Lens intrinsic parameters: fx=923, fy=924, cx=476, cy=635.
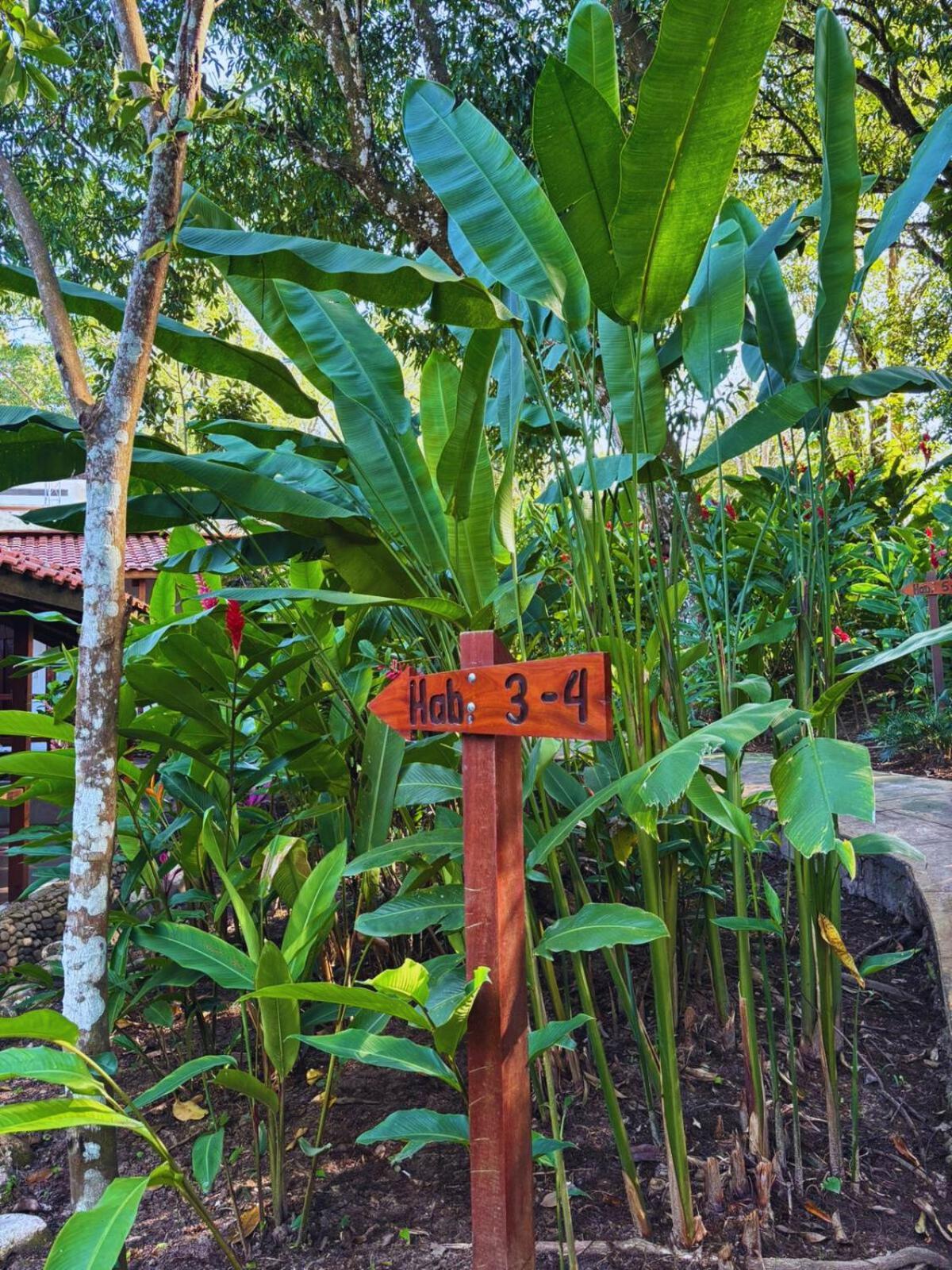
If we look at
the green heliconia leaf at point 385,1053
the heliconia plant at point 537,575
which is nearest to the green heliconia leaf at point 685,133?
the heliconia plant at point 537,575

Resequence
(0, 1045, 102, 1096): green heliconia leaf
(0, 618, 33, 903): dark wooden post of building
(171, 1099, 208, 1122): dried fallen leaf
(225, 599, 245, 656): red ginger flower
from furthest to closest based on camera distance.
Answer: (0, 618, 33, 903): dark wooden post of building < (171, 1099, 208, 1122): dried fallen leaf < (225, 599, 245, 656): red ginger flower < (0, 1045, 102, 1096): green heliconia leaf

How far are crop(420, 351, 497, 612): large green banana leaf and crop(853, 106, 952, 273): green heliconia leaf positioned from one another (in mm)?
763

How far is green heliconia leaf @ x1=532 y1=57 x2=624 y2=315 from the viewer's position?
1.30 meters

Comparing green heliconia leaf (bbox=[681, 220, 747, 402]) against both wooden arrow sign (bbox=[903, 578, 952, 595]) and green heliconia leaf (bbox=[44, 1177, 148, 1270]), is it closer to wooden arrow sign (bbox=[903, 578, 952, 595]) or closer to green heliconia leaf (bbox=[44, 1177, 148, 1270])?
green heliconia leaf (bbox=[44, 1177, 148, 1270])

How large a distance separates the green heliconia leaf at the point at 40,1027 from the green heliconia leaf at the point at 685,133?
1.27 meters

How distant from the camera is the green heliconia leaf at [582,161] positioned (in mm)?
1298

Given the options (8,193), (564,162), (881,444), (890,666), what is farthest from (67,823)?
(881,444)

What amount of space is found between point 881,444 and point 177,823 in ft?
30.3

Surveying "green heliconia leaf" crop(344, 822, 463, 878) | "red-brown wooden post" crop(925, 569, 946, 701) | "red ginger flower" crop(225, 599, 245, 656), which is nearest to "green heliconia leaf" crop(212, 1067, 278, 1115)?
"green heliconia leaf" crop(344, 822, 463, 878)

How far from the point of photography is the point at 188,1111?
2.06 meters

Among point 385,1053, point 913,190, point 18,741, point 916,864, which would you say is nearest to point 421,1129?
point 385,1053

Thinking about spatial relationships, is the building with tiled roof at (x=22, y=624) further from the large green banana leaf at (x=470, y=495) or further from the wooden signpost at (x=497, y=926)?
the wooden signpost at (x=497, y=926)

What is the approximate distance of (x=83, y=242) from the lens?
689 cm

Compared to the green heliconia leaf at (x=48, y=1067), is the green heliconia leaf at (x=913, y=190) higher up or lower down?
higher up
